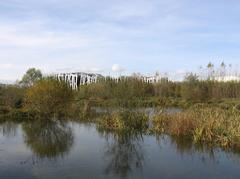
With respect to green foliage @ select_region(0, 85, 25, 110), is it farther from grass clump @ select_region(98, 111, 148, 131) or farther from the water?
grass clump @ select_region(98, 111, 148, 131)

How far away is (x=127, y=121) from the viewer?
1444 cm

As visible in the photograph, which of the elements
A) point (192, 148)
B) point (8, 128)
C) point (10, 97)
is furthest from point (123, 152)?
point (10, 97)

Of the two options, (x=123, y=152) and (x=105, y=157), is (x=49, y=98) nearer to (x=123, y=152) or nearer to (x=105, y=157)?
(x=123, y=152)

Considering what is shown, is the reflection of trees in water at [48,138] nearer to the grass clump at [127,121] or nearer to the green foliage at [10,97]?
the grass clump at [127,121]

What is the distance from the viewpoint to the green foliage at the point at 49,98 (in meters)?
18.3

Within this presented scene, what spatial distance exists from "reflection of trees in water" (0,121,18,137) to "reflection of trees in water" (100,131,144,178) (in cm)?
371

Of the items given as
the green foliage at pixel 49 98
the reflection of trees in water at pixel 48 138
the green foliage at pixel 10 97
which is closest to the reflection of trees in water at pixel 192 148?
the reflection of trees in water at pixel 48 138

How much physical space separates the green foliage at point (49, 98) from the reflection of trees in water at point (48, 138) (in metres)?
1.62

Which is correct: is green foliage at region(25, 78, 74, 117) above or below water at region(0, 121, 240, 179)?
above

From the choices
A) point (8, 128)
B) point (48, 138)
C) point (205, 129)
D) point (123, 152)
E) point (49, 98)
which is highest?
point (49, 98)

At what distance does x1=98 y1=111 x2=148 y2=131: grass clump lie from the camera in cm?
1430

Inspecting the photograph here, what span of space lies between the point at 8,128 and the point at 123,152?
21.2ft

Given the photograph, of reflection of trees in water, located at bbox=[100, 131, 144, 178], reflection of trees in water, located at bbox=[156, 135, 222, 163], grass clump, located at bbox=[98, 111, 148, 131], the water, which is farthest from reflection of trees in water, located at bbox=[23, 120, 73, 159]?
reflection of trees in water, located at bbox=[156, 135, 222, 163]

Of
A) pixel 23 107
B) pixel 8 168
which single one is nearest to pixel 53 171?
pixel 8 168
